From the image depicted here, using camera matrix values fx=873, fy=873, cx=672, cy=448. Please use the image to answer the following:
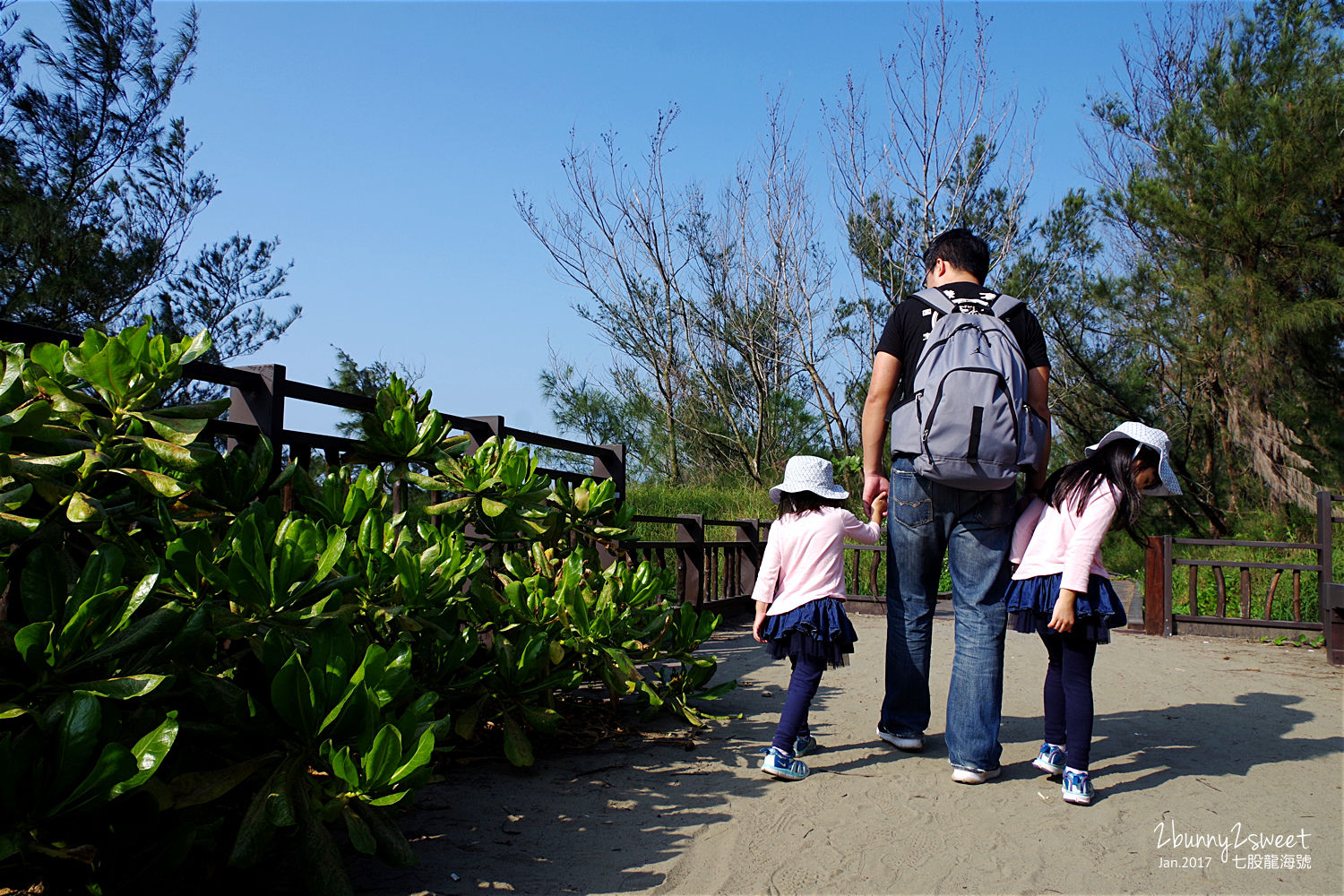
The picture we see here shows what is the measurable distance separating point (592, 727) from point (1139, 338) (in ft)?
41.3

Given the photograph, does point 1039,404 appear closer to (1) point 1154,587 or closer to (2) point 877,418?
(2) point 877,418

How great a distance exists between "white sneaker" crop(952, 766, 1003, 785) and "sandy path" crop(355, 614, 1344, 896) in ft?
0.12

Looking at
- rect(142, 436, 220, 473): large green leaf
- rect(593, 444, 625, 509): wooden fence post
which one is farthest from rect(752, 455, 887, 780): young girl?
rect(593, 444, 625, 509): wooden fence post

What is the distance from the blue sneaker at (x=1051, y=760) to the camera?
2.97 m

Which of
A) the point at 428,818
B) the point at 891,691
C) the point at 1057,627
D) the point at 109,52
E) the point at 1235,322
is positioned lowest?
the point at 428,818

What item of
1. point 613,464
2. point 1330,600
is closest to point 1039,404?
point 613,464

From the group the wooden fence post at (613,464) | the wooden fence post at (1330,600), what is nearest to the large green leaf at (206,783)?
the wooden fence post at (613,464)

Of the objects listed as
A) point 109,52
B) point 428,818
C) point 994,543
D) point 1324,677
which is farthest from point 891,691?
point 109,52

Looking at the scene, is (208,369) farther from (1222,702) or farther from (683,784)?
(1222,702)

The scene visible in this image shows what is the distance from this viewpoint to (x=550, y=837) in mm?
2404

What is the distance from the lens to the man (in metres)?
2.94

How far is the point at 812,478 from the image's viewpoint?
324 centimetres

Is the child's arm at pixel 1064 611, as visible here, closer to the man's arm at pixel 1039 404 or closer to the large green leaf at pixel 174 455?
the man's arm at pixel 1039 404

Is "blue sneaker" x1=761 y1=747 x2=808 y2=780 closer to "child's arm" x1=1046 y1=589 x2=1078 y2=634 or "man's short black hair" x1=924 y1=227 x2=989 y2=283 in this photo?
"child's arm" x1=1046 y1=589 x2=1078 y2=634
